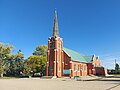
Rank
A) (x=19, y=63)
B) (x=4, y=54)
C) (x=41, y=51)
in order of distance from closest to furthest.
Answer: (x=4, y=54)
(x=19, y=63)
(x=41, y=51)

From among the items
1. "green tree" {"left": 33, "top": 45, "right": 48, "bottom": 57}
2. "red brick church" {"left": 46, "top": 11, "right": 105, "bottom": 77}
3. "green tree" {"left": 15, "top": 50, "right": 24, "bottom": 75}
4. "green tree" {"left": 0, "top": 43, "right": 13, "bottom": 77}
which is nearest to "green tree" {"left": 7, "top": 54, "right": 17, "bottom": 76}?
"green tree" {"left": 15, "top": 50, "right": 24, "bottom": 75}

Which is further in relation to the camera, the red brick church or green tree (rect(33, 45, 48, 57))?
green tree (rect(33, 45, 48, 57))

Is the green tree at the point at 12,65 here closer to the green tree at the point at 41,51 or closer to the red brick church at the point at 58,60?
the green tree at the point at 41,51

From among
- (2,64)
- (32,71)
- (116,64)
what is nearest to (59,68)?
(32,71)

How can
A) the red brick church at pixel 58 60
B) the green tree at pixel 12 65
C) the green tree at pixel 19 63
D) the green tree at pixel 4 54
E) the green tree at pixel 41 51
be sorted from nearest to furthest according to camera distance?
the red brick church at pixel 58 60 < the green tree at pixel 4 54 < the green tree at pixel 12 65 < the green tree at pixel 19 63 < the green tree at pixel 41 51

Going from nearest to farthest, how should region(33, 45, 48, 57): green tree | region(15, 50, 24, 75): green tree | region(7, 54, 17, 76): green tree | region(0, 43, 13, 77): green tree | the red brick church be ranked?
the red brick church, region(0, 43, 13, 77): green tree, region(7, 54, 17, 76): green tree, region(15, 50, 24, 75): green tree, region(33, 45, 48, 57): green tree

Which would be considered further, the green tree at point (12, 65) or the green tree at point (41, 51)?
the green tree at point (41, 51)

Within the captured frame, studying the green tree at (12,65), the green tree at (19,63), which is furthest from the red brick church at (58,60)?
the green tree at (12,65)

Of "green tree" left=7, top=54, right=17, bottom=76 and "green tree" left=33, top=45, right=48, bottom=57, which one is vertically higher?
"green tree" left=33, top=45, right=48, bottom=57

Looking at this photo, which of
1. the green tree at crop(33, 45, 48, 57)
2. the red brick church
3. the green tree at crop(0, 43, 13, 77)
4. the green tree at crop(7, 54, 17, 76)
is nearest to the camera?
the red brick church

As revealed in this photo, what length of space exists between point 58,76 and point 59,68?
2641 millimetres

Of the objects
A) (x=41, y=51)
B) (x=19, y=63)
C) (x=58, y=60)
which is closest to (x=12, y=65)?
(x=19, y=63)

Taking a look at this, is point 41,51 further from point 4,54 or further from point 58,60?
point 58,60

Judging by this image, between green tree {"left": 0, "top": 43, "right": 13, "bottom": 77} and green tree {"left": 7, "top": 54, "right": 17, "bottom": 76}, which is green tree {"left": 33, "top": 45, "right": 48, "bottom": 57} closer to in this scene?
green tree {"left": 7, "top": 54, "right": 17, "bottom": 76}
